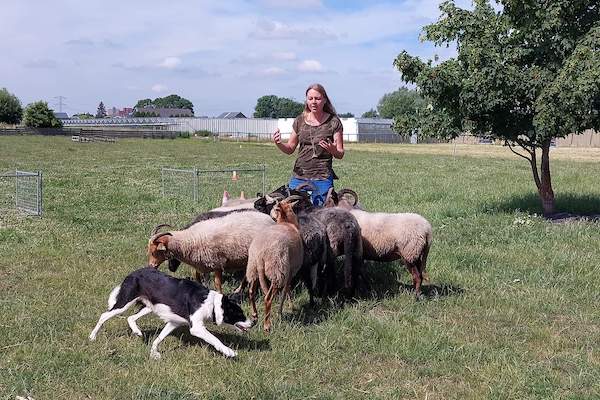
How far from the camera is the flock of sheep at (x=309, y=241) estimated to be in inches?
251

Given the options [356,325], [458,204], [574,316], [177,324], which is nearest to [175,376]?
[177,324]

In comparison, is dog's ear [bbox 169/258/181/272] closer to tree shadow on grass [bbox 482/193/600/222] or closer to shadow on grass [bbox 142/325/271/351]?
shadow on grass [bbox 142/325/271/351]

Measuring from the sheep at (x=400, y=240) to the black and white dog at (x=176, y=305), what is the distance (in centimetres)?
207

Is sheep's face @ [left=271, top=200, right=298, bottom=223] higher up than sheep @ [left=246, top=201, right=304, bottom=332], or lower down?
higher up

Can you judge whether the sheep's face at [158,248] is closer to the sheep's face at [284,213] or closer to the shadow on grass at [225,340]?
the shadow on grass at [225,340]

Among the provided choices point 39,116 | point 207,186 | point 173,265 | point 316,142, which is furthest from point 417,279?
point 39,116

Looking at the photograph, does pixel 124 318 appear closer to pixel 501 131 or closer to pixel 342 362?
pixel 342 362

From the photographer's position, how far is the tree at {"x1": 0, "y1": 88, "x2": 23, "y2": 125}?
88.1 metres

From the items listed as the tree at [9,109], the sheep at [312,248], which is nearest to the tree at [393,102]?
the tree at [9,109]

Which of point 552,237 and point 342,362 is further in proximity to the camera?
point 552,237

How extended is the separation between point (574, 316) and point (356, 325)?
88.3 inches

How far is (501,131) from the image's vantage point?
1225cm

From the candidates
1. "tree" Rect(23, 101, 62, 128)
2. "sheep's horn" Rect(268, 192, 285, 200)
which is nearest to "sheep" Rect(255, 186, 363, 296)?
"sheep's horn" Rect(268, 192, 285, 200)

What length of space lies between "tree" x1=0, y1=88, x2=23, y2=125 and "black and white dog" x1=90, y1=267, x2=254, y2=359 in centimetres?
9191
